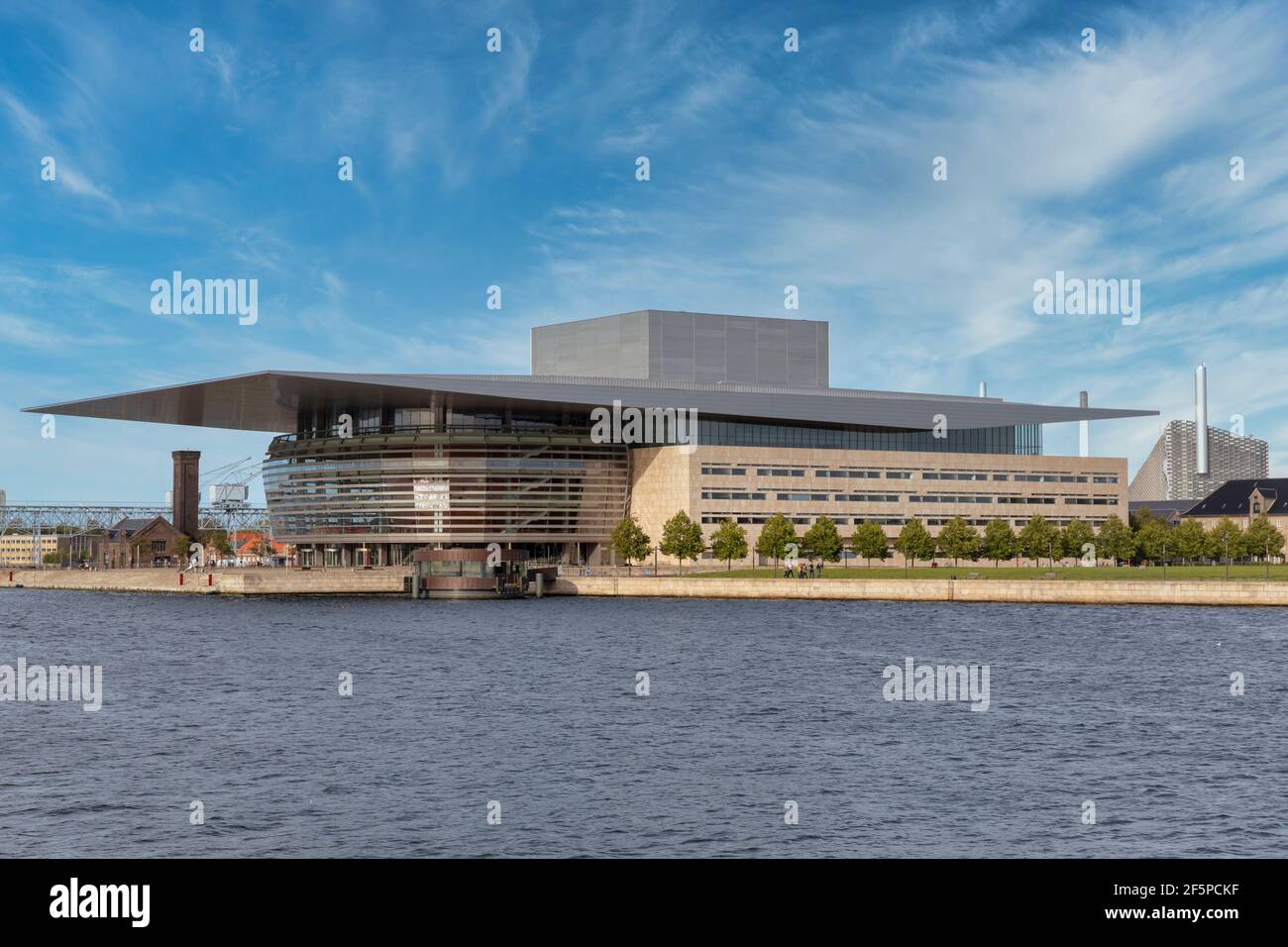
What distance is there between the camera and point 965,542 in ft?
293

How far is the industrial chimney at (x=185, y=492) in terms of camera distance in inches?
6191

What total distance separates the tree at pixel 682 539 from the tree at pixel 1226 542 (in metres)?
38.1

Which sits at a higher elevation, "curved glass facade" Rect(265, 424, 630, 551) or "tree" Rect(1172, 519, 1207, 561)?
"curved glass facade" Rect(265, 424, 630, 551)

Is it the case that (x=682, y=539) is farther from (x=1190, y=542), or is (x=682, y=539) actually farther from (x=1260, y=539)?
(x=1260, y=539)

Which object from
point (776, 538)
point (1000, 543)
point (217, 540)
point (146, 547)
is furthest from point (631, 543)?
point (217, 540)

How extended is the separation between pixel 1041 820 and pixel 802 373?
9596cm

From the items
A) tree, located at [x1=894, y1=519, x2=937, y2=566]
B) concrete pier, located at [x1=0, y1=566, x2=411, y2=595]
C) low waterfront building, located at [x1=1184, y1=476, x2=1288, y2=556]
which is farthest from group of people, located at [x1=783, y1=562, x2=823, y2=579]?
low waterfront building, located at [x1=1184, y1=476, x2=1288, y2=556]

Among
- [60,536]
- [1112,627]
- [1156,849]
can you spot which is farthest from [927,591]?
[60,536]

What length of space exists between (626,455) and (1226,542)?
44.1 metres

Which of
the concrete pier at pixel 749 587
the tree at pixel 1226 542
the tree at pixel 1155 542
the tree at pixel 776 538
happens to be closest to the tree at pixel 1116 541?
the tree at pixel 1155 542

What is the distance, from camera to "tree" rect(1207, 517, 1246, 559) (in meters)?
93.2

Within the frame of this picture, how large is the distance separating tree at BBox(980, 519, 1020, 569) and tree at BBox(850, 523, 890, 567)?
7916 millimetres

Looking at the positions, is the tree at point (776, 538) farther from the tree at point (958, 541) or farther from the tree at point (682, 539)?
the tree at point (958, 541)

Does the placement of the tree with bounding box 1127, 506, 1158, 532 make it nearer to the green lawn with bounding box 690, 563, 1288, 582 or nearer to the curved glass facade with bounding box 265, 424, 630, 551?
the green lawn with bounding box 690, 563, 1288, 582
